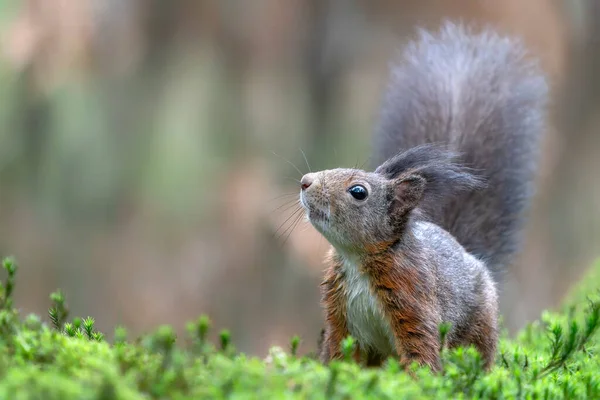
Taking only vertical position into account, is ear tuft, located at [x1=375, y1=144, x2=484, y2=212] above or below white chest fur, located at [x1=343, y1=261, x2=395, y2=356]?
above

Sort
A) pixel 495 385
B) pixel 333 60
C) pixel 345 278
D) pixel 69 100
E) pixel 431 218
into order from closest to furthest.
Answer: pixel 495 385 < pixel 345 278 < pixel 431 218 < pixel 69 100 < pixel 333 60

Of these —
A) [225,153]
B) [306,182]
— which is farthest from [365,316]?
[225,153]

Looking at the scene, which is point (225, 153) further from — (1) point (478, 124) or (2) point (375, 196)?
(2) point (375, 196)

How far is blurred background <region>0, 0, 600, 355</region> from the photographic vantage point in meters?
10.0

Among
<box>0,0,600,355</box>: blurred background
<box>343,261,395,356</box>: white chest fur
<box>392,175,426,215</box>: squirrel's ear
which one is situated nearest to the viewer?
<box>343,261,395,356</box>: white chest fur

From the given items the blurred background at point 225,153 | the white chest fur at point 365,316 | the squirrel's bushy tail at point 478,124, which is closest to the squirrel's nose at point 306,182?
the white chest fur at point 365,316

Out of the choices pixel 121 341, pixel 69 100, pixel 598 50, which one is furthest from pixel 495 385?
pixel 598 50

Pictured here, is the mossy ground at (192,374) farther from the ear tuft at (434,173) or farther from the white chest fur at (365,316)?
the ear tuft at (434,173)

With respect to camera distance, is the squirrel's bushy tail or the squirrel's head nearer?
the squirrel's head

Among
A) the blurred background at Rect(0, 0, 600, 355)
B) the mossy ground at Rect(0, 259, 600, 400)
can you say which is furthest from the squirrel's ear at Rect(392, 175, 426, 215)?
the blurred background at Rect(0, 0, 600, 355)

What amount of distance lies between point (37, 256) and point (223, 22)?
3.91 metres

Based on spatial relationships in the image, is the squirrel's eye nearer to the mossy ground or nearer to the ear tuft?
the ear tuft

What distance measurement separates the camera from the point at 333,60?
423 inches

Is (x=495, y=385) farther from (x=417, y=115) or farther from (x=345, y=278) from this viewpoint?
(x=417, y=115)
